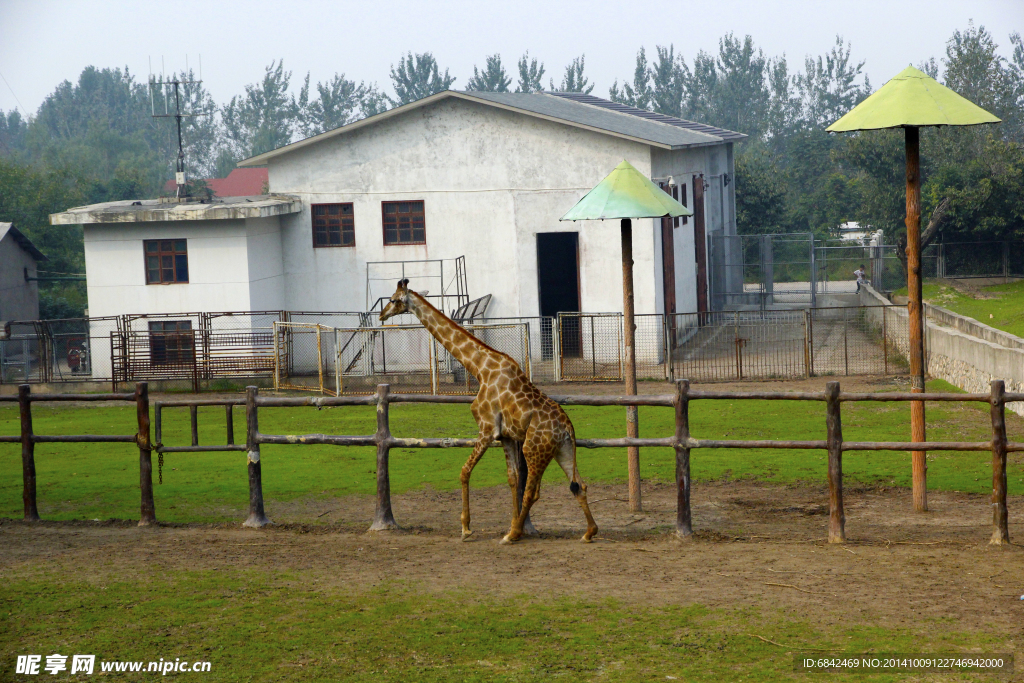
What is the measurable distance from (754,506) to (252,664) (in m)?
6.23

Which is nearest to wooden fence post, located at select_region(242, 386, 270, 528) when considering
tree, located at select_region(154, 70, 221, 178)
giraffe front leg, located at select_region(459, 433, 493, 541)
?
giraffe front leg, located at select_region(459, 433, 493, 541)

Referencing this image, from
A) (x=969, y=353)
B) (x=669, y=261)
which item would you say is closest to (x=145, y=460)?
(x=969, y=353)

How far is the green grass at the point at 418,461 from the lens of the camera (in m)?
12.8

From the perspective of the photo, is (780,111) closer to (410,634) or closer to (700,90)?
(700,90)

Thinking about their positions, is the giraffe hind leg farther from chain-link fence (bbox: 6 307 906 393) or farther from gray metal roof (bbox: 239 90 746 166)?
gray metal roof (bbox: 239 90 746 166)

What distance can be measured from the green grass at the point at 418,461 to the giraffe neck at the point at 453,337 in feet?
10.3

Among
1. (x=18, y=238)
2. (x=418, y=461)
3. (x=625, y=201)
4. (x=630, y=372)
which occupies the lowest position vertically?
(x=418, y=461)

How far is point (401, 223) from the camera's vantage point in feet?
93.6

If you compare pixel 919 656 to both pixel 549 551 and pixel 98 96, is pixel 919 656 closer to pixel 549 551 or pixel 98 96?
pixel 549 551

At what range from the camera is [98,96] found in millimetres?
140375

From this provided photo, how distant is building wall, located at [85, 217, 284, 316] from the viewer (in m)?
27.0

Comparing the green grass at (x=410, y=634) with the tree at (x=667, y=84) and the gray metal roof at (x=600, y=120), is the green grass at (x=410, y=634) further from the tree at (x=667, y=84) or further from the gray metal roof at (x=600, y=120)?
the tree at (x=667, y=84)

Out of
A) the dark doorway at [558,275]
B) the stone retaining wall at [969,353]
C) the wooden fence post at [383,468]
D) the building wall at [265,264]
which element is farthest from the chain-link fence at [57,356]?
the stone retaining wall at [969,353]

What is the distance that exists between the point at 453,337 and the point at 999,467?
5.06 m
